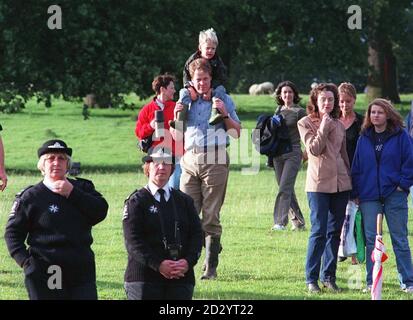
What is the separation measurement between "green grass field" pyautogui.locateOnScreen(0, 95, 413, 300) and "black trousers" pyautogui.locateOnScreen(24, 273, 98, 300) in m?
2.18

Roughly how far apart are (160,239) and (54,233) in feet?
2.71

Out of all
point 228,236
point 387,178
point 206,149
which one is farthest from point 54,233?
point 228,236

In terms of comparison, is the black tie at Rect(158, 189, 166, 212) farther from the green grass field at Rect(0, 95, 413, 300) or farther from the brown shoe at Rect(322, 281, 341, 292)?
the brown shoe at Rect(322, 281, 341, 292)

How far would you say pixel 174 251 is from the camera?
9039 mm

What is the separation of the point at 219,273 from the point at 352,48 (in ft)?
105

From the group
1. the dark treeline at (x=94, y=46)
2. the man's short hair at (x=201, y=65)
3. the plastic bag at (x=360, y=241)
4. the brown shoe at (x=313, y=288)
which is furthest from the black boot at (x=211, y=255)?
the dark treeline at (x=94, y=46)

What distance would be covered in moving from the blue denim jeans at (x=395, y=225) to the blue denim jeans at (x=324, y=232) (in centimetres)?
28

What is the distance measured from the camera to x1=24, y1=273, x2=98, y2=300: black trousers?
8.75m

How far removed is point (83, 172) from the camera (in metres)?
28.2

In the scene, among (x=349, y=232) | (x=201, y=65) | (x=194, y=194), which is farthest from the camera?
(x=349, y=232)

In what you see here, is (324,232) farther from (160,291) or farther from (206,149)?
(160,291)

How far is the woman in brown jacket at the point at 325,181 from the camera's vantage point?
463 inches

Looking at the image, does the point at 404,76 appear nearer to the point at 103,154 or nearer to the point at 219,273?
the point at 103,154
